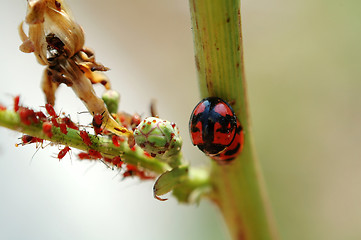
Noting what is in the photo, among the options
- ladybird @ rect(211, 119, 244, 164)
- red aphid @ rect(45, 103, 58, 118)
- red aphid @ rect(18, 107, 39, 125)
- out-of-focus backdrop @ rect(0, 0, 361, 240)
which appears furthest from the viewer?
out-of-focus backdrop @ rect(0, 0, 361, 240)

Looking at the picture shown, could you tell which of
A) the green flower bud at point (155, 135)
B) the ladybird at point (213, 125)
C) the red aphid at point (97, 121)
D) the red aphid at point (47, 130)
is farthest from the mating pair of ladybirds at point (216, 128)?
the red aphid at point (47, 130)

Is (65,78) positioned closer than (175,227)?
Yes

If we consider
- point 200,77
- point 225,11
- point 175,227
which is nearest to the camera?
point 225,11

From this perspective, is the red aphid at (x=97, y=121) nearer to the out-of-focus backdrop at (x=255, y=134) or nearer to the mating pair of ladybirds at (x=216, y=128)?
the mating pair of ladybirds at (x=216, y=128)

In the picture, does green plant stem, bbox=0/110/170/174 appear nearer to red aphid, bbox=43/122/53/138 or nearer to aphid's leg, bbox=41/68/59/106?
red aphid, bbox=43/122/53/138

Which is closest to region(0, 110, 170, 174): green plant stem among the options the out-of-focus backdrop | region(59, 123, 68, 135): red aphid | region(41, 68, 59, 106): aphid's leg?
region(59, 123, 68, 135): red aphid

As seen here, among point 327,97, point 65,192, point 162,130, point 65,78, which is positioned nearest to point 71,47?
point 65,78

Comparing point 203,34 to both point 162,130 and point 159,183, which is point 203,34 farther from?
point 159,183

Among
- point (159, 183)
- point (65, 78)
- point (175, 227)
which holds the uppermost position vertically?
→ point (65, 78)

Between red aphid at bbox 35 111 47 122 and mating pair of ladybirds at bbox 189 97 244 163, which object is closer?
red aphid at bbox 35 111 47 122
